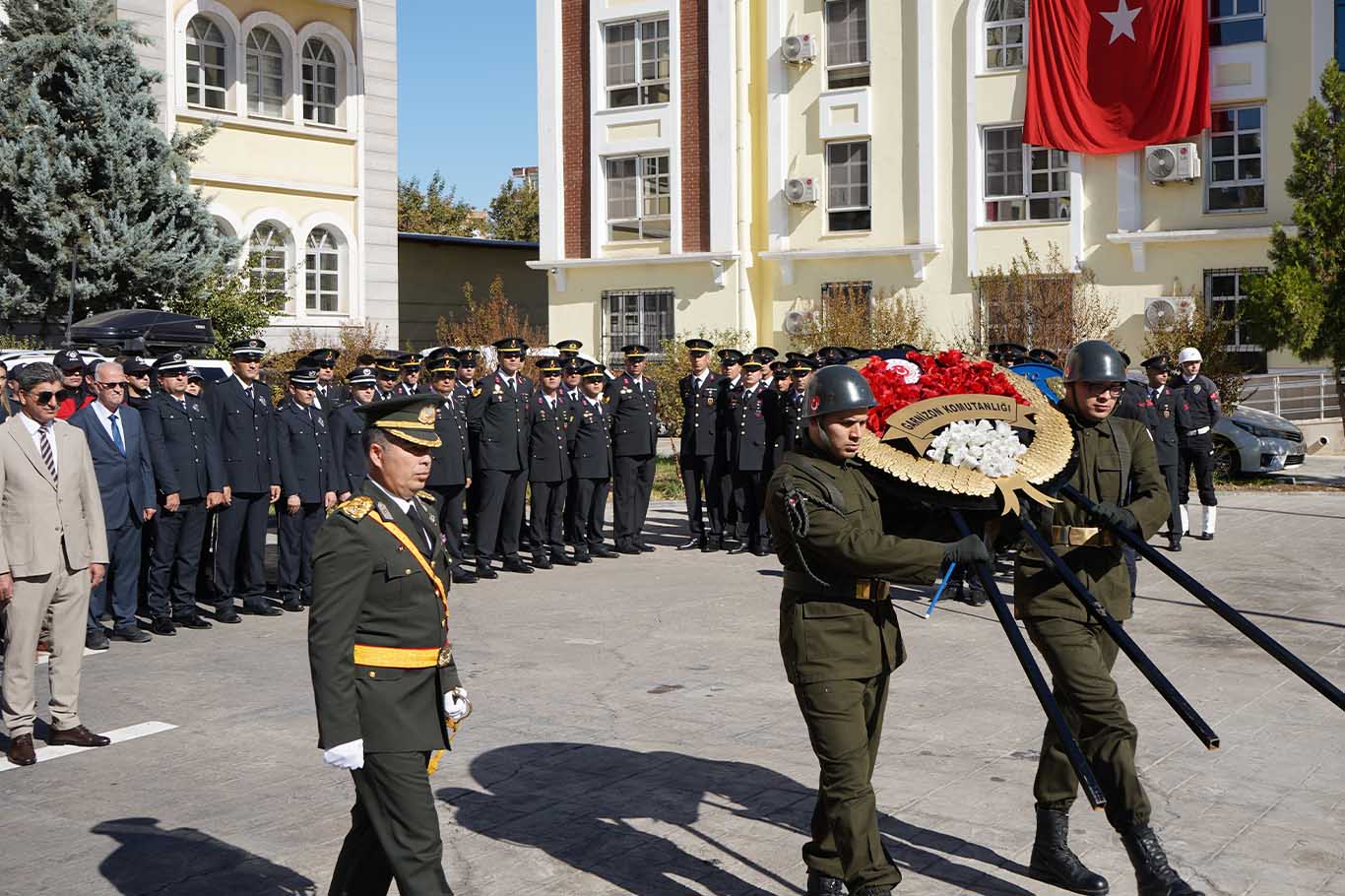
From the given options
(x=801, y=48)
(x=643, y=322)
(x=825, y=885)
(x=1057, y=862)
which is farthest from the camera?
(x=643, y=322)

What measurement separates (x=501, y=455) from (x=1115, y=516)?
30.8 feet

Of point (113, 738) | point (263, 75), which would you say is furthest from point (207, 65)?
point (113, 738)

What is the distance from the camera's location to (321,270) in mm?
31156

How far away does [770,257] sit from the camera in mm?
32406

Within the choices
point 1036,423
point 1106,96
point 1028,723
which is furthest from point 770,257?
point 1036,423

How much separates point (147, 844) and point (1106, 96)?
26571 millimetres

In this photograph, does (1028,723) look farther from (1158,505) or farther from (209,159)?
(209,159)

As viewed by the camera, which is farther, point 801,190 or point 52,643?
point 801,190

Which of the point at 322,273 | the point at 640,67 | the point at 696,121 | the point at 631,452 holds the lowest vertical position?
the point at 631,452

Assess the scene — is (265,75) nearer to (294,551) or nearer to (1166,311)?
(1166,311)

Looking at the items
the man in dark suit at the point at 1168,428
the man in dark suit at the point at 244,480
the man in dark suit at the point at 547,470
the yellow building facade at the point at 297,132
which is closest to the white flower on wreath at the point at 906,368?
the man in dark suit at the point at 244,480

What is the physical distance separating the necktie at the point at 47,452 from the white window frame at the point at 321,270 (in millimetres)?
23073

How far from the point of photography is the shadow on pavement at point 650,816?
19.2 ft

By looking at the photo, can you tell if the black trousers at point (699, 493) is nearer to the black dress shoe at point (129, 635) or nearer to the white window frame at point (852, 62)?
the black dress shoe at point (129, 635)
